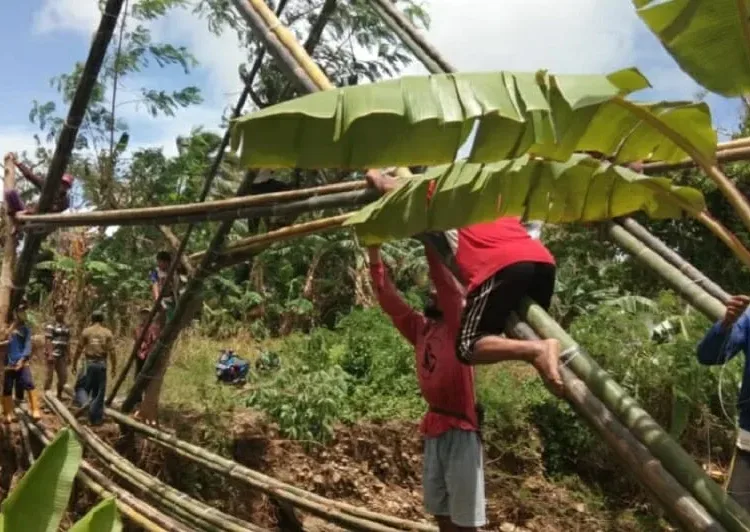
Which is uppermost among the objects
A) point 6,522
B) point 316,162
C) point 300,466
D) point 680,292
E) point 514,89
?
point 514,89

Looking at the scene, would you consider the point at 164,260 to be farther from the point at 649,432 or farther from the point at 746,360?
the point at 649,432

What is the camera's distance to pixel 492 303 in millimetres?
2207

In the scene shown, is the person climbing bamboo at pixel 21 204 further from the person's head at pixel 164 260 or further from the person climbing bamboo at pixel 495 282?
the person climbing bamboo at pixel 495 282

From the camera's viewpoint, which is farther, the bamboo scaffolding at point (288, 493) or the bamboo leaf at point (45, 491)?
the bamboo scaffolding at point (288, 493)

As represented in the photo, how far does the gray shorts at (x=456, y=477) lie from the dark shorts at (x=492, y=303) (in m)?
0.75

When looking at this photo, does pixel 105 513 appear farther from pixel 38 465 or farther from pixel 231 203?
pixel 231 203

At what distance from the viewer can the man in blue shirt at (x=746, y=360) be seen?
8.03 ft

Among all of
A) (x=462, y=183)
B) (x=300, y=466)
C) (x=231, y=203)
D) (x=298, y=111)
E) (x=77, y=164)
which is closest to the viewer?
(x=298, y=111)

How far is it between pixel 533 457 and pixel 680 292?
434cm

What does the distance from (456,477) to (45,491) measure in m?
1.54

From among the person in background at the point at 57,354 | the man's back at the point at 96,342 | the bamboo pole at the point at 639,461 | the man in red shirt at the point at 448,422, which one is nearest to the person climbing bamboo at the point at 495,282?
the bamboo pole at the point at 639,461

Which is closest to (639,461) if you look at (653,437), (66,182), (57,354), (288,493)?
(653,437)

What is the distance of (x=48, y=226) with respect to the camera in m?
4.52

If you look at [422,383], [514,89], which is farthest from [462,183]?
[422,383]
